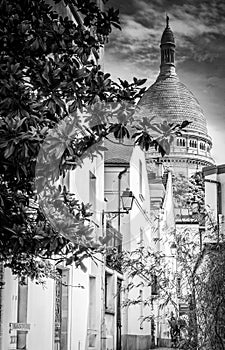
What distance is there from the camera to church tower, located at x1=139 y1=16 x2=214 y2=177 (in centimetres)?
309

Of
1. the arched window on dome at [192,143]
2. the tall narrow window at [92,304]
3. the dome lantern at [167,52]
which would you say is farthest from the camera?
the tall narrow window at [92,304]

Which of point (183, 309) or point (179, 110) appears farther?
point (183, 309)

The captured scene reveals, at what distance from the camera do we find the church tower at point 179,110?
3.09 m

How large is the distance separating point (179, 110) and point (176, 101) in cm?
17

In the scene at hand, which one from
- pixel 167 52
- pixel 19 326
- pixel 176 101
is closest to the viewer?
pixel 176 101

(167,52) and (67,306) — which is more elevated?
(167,52)

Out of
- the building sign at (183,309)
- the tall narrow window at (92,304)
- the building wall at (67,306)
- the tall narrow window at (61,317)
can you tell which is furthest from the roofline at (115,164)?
the building sign at (183,309)

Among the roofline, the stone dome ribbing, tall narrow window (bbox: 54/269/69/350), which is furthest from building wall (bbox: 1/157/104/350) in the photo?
the roofline

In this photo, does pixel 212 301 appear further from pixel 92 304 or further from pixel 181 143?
pixel 92 304

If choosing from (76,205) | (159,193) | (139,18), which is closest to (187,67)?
(139,18)

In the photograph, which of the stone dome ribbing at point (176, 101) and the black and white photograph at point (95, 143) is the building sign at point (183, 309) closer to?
the black and white photograph at point (95, 143)

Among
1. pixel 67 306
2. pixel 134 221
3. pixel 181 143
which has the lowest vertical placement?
pixel 67 306

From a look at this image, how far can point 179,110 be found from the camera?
305 cm

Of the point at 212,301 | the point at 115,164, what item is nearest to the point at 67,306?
the point at 212,301
